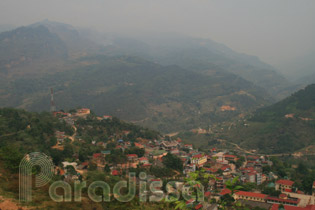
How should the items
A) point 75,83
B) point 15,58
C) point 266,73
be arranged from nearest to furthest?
point 75,83, point 15,58, point 266,73

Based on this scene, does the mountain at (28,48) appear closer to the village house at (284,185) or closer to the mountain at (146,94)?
the mountain at (146,94)

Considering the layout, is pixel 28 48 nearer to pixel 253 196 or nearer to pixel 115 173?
pixel 115 173

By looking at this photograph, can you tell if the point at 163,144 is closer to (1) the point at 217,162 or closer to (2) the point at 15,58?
(1) the point at 217,162

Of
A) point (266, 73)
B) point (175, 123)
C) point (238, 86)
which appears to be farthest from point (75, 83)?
point (266, 73)

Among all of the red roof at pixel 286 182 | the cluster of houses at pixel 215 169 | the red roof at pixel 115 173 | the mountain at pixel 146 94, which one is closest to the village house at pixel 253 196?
the cluster of houses at pixel 215 169

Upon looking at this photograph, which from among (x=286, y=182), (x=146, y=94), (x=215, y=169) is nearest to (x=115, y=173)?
(x=215, y=169)
